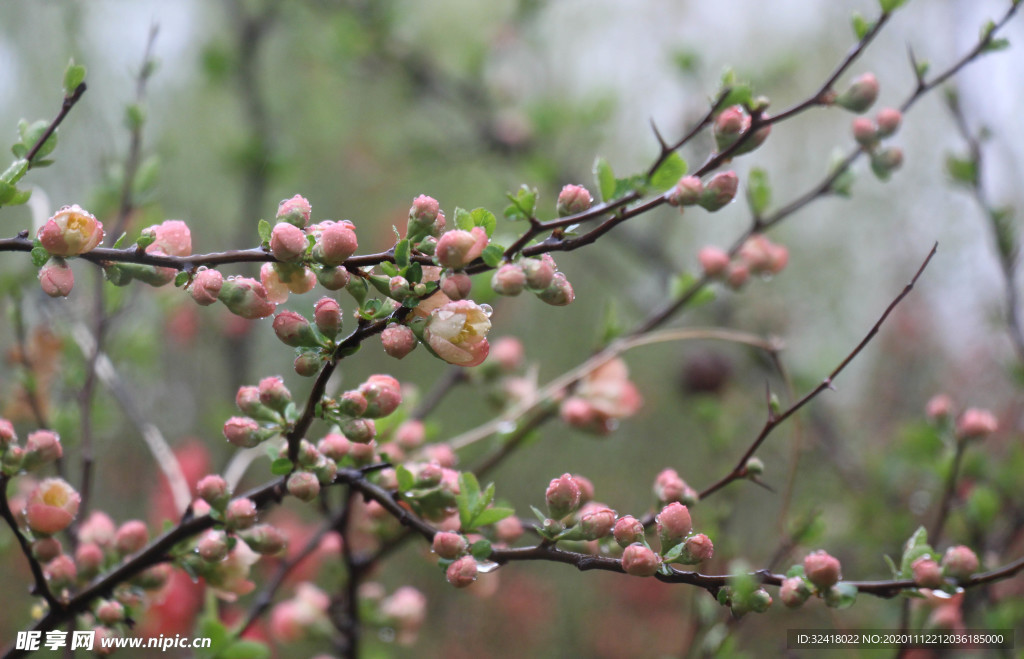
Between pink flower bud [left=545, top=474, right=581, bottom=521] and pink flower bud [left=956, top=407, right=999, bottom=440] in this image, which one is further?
pink flower bud [left=956, top=407, right=999, bottom=440]

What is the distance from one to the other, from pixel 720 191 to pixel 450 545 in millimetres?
197

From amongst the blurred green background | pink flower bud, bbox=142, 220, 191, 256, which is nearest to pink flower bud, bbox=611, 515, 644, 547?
pink flower bud, bbox=142, 220, 191, 256

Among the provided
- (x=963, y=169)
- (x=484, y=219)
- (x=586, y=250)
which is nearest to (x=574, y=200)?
(x=484, y=219)

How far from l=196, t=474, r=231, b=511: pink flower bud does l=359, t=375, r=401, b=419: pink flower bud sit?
84 mm

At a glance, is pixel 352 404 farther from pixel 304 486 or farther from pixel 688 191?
pixel 688 191

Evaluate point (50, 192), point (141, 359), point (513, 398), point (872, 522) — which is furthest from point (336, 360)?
point (50, 192)

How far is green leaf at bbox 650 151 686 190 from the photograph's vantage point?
0.37m

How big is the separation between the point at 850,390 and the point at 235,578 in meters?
1.49

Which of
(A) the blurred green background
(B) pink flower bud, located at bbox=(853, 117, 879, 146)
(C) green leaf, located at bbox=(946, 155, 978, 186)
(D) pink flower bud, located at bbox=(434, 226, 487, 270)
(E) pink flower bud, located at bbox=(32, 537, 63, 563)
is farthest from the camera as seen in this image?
(A) the blurred green background

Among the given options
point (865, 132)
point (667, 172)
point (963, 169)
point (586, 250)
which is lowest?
point (667, 172)

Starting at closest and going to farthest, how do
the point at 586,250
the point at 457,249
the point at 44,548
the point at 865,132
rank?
the point at 457,249, the point at 44,548, the point at 865,132, the point at 586,250

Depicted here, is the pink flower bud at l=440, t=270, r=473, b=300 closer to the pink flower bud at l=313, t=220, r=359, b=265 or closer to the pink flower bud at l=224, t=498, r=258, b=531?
the pink flower bud at l=313, t=220, r=359, b=265

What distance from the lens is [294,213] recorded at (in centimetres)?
30

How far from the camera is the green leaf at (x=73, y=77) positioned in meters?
0.34
